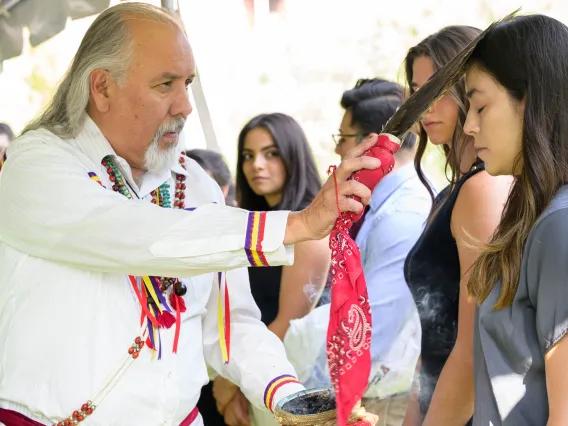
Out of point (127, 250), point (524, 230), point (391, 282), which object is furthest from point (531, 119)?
point (391, 282)

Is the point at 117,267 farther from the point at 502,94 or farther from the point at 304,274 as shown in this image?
the point at 304,274

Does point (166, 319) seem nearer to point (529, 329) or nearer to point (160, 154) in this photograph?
point (160, 154)

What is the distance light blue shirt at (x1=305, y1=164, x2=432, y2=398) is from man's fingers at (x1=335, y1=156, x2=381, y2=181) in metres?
1.54

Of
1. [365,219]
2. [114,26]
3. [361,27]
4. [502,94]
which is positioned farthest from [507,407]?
[361,27]

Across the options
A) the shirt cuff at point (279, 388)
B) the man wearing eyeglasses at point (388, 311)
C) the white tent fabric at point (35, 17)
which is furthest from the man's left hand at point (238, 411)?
the white tent fabric at point (35, 17)

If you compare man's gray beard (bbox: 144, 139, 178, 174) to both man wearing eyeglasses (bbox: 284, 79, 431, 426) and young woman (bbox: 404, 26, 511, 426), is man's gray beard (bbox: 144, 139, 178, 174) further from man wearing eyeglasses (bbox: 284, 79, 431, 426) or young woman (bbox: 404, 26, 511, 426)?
man wearing eyeglasses (bbox: 284, 79, 431, 426)

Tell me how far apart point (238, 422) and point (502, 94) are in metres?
2.11

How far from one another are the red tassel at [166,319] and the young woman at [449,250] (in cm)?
78

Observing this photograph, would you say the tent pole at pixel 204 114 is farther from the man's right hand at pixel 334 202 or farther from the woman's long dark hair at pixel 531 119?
the woman's long dark hair at pixel 531 119

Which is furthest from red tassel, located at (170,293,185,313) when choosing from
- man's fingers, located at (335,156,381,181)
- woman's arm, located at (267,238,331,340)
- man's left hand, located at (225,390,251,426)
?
woman's arm, located at (267,238,331,340)

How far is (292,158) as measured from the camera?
4.10 meters

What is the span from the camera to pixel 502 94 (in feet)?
5.81

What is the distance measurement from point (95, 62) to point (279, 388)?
110 cm

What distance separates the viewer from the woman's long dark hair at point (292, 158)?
4031 mm
